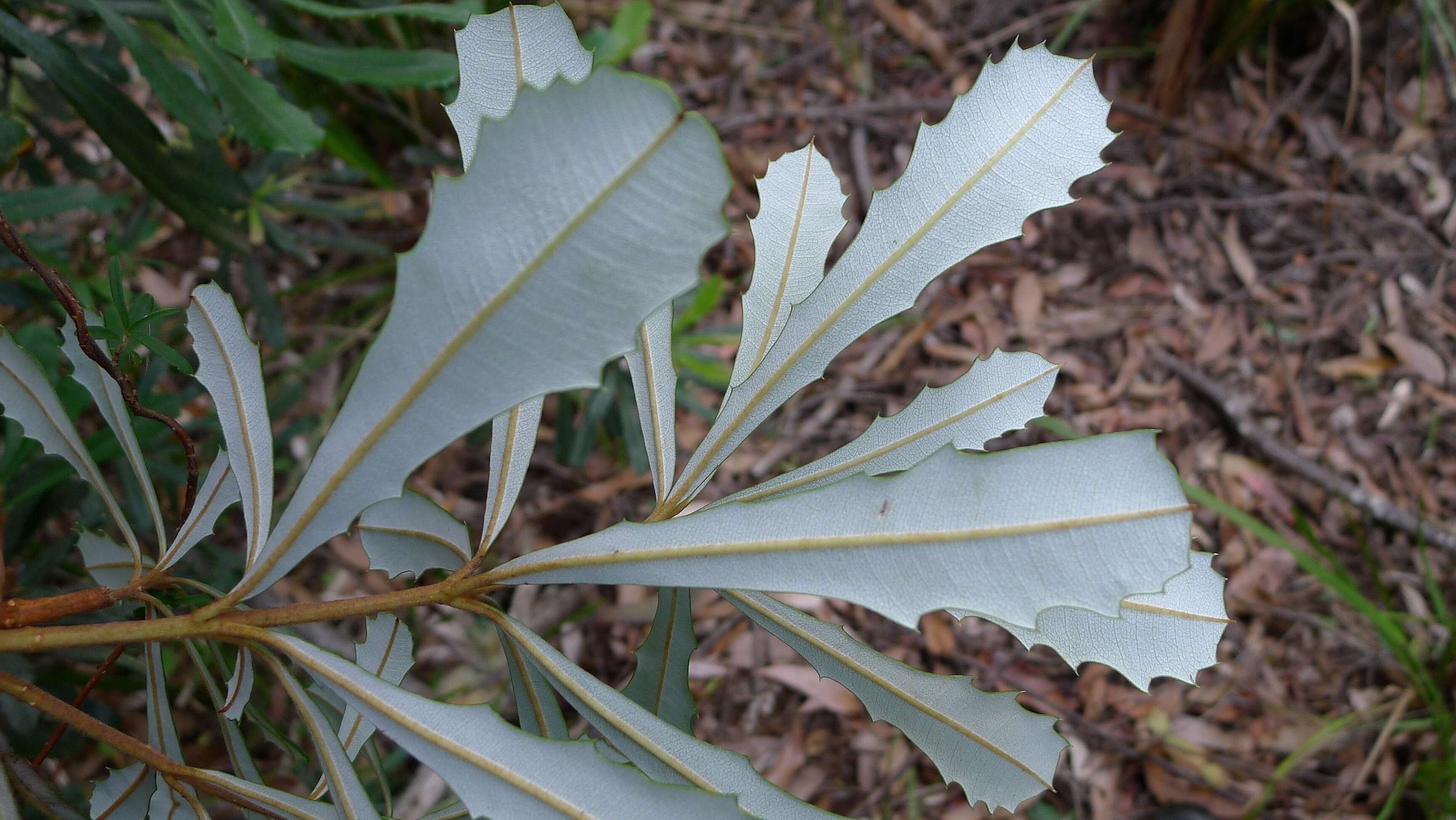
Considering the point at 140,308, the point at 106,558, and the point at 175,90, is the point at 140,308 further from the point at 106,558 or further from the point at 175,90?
the point at 175,90

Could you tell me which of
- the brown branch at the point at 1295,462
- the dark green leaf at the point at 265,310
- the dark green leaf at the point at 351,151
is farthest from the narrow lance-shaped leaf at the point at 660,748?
the brown branch at the point at 1295,462

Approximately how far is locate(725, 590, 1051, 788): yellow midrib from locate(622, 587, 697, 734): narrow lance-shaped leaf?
0.21 ft

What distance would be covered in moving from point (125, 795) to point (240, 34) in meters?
0.56

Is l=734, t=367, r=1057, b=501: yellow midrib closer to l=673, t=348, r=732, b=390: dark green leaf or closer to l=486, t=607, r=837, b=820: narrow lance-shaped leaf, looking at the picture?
l=486, t=607, r=837, b=820: narrow lance-shaped leaf

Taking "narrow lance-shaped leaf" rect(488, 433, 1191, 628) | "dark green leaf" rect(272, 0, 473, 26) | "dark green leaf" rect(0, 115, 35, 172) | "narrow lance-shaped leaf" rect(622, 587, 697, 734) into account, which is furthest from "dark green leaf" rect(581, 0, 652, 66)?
"narrow lance-shaped leaf" rect(488, 433, 1191, 628)

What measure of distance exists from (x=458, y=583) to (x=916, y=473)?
0.23m

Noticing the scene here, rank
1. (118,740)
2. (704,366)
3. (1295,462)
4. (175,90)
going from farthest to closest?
(1295,462), (704,366), (175,90), (118,740)

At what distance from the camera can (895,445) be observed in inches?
19.3

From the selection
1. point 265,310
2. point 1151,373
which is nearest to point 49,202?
point 265,310

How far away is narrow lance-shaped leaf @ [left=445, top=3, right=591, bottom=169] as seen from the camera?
469 millimetres

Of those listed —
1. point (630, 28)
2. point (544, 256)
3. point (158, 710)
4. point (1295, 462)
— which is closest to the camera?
point (544, 256)

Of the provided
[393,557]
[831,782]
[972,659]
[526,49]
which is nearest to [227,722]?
[393,557]

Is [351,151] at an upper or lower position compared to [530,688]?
upper

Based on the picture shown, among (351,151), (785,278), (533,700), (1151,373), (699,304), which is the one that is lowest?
(533,700)
